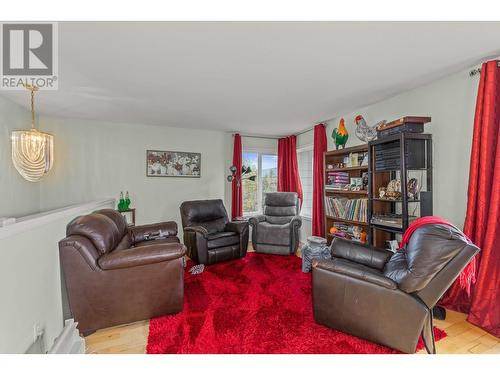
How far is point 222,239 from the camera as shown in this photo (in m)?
3.49

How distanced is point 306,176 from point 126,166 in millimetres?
3332

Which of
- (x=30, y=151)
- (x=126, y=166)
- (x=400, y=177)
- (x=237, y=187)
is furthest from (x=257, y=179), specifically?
(x=30, y=151)

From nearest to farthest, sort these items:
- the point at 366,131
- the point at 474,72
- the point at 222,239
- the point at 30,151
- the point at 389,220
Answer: the point at 474,72 → the point at 30,151 → the point at 389,220 → the point at 366,131 → the point at 222,239

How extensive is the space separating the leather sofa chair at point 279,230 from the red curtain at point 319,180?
32 centimetres

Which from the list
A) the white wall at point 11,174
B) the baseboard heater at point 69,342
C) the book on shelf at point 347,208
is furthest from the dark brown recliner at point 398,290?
the white wall at point 11,174

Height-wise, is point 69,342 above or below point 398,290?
below

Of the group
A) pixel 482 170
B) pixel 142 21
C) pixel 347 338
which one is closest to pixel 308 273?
pixel 347 338

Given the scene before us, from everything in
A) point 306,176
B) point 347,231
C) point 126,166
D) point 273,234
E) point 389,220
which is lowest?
point 273,234

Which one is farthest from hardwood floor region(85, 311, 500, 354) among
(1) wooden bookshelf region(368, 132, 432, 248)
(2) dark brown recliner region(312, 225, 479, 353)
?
(1) wooden bookshelf region(368, 132, 432, 248)

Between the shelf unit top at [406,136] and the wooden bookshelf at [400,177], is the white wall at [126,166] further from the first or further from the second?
the shelf unit top at [406,136]

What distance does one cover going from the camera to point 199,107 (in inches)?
129

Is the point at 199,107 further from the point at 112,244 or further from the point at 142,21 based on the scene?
the point at 112,244

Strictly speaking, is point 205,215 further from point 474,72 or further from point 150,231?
point 474,72

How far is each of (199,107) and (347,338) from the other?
3.00 metres
